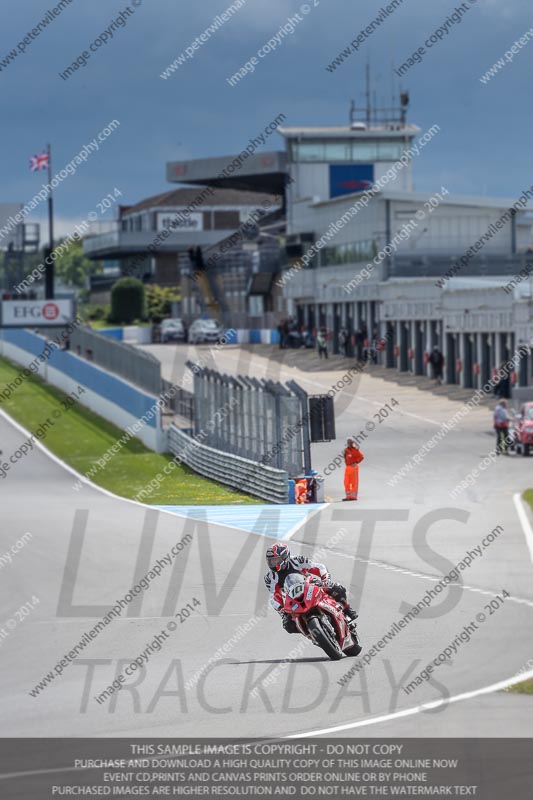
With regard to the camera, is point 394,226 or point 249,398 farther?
point 394,226

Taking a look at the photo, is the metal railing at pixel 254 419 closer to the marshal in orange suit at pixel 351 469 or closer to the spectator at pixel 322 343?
the marshal in orange suit at pixel 351 469

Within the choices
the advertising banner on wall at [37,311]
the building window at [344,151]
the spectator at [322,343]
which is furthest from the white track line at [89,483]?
the building window at [344,151]

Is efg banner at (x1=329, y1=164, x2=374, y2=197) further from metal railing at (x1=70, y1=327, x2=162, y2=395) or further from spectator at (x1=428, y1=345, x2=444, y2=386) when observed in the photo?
spectator at (x1=428, y1=345, x2=444, y2=386)

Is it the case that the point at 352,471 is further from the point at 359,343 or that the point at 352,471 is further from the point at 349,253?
the point at 349,253

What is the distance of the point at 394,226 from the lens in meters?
66.6

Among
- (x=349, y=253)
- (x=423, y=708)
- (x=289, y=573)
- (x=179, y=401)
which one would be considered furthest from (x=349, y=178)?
(x=423, y=708)

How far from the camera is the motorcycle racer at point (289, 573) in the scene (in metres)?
→ 13.3

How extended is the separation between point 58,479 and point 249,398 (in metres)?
6.89

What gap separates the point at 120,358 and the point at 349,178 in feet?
129

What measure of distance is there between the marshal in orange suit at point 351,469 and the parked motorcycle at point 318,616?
14.7 metres

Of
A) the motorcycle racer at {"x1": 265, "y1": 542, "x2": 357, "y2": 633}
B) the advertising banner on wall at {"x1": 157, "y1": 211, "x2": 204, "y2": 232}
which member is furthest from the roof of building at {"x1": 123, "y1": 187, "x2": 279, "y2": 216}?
the motorcycle racer at {"x1": 265, "y1": 542, "x2": 357, "y2": 633}

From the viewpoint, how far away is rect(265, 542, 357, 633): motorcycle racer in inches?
525

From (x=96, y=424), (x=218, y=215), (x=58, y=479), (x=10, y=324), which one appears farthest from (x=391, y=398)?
(x=218, y=215)

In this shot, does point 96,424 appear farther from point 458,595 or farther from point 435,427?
point 458,595
